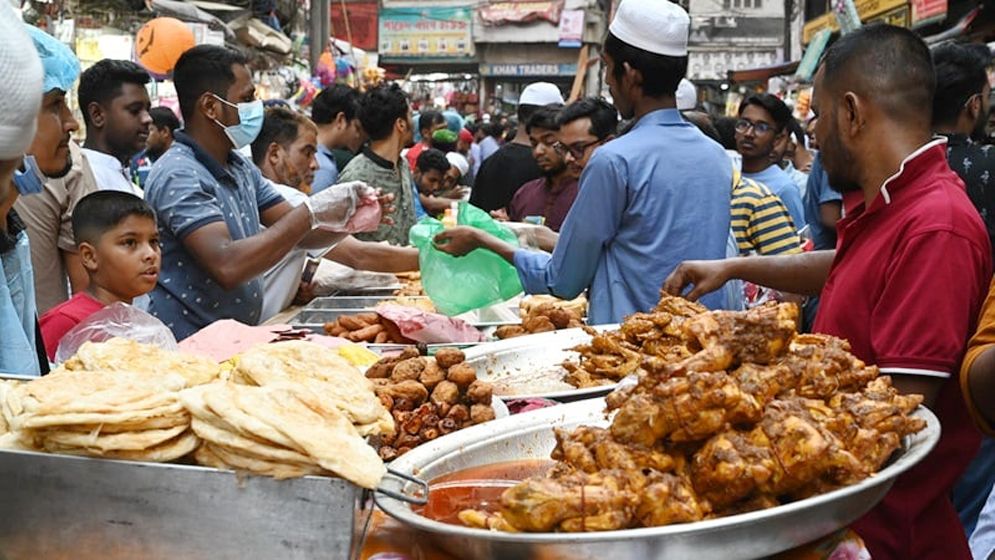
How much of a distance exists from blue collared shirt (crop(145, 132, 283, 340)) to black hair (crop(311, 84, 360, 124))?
2.97m

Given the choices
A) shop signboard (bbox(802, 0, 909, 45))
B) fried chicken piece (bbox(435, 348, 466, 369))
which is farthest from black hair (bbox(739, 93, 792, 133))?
shop signboard (bbox(802, 0, 909, 45))

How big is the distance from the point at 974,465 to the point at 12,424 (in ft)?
9.01

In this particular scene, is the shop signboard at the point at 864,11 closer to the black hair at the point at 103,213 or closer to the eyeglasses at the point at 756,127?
the eyeglasses at the point at 756,127

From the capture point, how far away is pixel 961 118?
3.79 m

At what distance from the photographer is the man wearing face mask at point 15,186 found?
1.33 metres

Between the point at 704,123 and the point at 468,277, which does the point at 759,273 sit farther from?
the point at 704,123

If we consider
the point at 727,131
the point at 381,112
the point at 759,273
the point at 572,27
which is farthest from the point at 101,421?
the point at 572,27

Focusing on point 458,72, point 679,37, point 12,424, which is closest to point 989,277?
point 679,37

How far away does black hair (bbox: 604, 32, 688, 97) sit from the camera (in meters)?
3.11

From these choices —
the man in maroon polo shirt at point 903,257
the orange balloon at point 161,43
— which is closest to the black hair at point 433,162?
the orange balloon at point 161,43

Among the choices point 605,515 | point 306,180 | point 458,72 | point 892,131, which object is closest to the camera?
point 605,515

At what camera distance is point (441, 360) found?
6.75 feet

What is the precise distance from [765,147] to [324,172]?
2.81 metres

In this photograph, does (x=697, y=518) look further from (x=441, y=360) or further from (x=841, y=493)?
(x=441, y=360)
